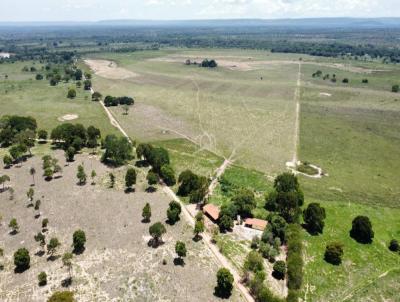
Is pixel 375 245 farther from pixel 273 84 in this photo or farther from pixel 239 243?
pixel 273 84

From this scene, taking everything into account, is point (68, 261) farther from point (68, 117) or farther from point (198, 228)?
point (68, 117)

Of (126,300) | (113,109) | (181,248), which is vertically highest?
(113,109)

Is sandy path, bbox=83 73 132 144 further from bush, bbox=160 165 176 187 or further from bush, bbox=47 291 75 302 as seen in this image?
bush, bbox=47 291 75 302

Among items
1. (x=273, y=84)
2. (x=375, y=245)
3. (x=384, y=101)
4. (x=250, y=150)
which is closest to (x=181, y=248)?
(x=375, y=245)

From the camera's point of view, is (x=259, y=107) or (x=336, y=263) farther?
(x=259, y=107)

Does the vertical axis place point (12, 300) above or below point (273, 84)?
below

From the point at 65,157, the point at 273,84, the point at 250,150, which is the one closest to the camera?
the point at 65,157
